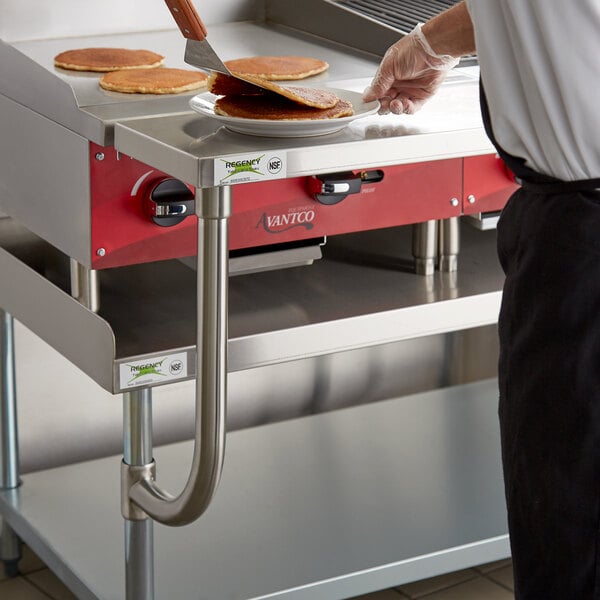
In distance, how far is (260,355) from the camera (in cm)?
176

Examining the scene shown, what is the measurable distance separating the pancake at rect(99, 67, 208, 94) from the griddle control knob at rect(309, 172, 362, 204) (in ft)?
0.78

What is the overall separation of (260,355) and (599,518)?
0.59 m

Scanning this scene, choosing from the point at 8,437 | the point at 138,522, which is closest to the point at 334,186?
the point at 138,522

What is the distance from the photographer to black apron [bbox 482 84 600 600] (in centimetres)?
131

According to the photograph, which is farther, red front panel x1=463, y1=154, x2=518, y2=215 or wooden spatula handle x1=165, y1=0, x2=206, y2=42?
red front panel x1=463, y1=154, x2=518, y2=215

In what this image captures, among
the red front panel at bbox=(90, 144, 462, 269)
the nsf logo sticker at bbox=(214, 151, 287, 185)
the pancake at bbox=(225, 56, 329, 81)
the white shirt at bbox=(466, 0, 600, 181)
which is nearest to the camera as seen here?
the white shirt at bbox=(466, 0, 600, 181)

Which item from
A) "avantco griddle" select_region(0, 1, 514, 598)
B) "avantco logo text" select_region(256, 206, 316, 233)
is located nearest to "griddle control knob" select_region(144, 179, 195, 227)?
"avantco griddle" select_region(0, 1, 514, 598)

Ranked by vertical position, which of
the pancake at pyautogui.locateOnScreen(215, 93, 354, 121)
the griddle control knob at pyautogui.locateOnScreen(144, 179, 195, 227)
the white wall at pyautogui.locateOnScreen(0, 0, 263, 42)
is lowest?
the griddle control knob at pyautogui.locateOnScreen(144, 179, 195, 227)

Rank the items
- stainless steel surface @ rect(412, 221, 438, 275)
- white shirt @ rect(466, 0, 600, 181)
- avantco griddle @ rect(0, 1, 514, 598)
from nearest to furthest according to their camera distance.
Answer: white shirt @ rect(466, 0, 600, 181) < avantco griddle @ rect(0, 1, 514, 598) < stainless steel surface @ rect(412, 221, 438, 275)

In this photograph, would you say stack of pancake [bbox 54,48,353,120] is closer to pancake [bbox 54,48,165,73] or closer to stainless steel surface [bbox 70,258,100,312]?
pancake [bbox 54,48,165,73]

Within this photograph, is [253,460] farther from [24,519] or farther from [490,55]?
[490,55]

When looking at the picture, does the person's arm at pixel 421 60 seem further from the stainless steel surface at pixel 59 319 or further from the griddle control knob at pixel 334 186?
the stainless steel surface at pixel 59 319

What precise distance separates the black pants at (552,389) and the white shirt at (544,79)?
0.17ft

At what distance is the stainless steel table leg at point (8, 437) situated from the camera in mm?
2195
